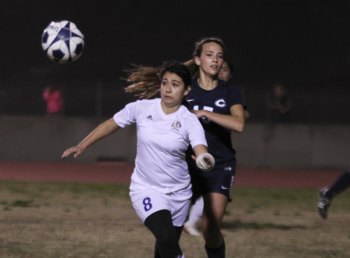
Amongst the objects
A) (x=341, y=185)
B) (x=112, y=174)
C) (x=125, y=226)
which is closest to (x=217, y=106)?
(x=341, y=185)

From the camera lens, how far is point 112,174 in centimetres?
2161

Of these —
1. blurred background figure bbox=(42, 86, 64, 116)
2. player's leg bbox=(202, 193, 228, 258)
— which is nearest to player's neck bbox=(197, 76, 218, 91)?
player's leg bbox=(202, 193, 228, 258)

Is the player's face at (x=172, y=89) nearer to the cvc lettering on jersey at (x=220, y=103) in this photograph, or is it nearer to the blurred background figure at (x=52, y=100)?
the cvc lettering on jersey at (x=220, y=103)

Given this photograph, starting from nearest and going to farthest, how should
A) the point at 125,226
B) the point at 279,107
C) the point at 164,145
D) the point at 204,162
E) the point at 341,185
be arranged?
1. the point at 204,162
2. the point at 164,145
3. the point at 341,185
4. the point at 125,226
5. the point at 279,107

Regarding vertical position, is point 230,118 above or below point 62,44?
below

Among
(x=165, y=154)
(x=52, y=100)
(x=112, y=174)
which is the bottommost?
(x=112, y=174)

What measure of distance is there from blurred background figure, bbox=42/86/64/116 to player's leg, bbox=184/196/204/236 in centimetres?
1812

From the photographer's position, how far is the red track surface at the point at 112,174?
19.9 meters

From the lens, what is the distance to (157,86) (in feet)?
27.0

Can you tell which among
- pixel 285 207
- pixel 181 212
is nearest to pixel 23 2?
pixel 285 207

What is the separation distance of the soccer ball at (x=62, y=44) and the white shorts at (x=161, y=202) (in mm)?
2989

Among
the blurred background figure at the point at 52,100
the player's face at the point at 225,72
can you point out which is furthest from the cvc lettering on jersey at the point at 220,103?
the blurred background figure at the point at 52,100

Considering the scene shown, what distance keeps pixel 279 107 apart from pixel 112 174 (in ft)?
20.4

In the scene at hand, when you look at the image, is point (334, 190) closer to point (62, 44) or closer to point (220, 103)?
point (220, 103)
